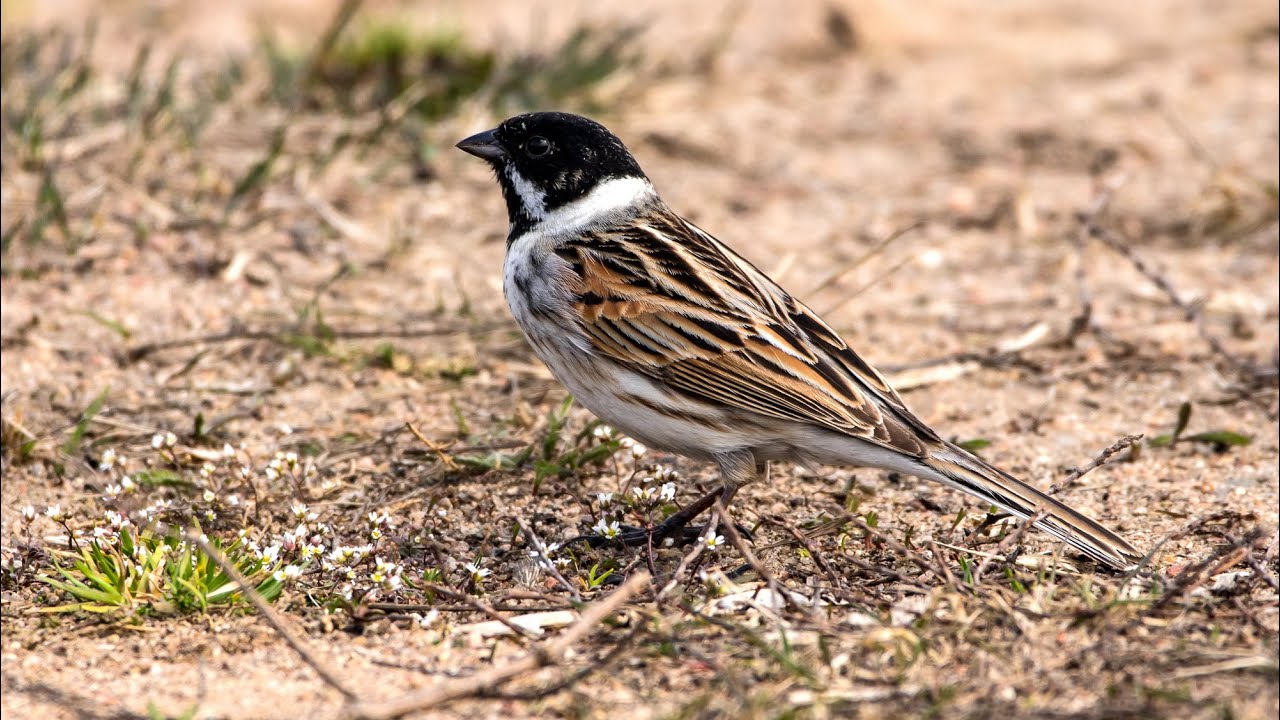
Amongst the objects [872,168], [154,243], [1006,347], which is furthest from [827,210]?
[154,243]

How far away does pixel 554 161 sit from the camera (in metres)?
5.70

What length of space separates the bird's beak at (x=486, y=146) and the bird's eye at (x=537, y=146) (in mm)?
112

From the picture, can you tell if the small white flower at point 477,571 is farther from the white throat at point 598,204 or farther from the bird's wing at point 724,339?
the white throat at point 598,204

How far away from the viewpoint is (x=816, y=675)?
3.89m

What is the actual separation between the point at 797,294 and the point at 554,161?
202 centimetres

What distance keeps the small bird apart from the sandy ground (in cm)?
32

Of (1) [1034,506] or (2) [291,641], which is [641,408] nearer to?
(1) [1034,506]

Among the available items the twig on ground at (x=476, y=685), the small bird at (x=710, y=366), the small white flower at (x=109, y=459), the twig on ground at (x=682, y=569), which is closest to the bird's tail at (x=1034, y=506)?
the small bird at (x=710, y=366)

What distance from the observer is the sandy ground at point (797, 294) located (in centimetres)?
404

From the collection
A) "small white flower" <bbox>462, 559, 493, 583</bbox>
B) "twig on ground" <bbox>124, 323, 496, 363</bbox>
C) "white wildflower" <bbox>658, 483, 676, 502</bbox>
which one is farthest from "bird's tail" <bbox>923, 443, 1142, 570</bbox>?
"twig on ground" <bbox>124, 323, 496, 363</bbox>

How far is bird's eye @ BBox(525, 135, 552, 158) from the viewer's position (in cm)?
570

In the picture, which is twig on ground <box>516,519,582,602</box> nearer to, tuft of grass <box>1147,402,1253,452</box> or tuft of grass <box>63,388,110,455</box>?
tuft of grass <box>63,388,110,455</box>

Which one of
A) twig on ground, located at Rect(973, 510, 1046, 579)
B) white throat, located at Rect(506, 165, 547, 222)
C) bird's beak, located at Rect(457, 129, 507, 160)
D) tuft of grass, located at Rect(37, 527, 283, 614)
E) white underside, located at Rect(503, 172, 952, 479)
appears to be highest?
bird's beak, located at Rect(457, 129, 507, 160)

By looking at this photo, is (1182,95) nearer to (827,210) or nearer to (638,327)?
(827,210)
